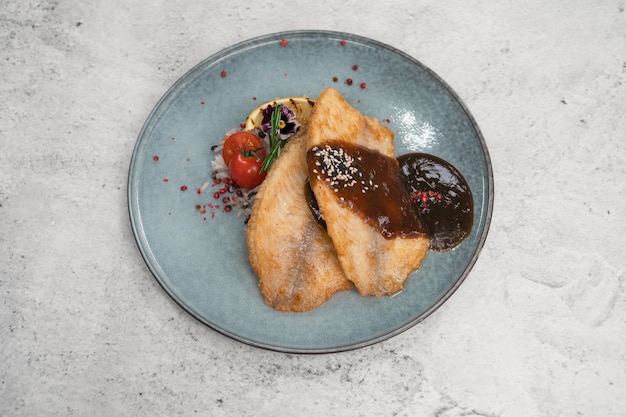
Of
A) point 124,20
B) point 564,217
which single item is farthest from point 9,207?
point 564,217

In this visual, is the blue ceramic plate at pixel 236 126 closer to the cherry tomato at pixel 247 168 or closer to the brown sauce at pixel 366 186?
the cherry tomato at pixel 247 168

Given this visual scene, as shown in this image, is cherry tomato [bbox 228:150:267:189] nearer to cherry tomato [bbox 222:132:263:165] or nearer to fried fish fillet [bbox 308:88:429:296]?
cherry tomato [bbox 222:132:263:165]

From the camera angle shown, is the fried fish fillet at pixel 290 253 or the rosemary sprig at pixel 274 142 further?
the rosemary sprig at pixel 274 142

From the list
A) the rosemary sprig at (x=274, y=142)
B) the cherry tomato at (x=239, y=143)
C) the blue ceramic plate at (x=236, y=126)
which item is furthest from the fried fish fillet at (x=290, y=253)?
the cherry tomato at (x=239, y=143)

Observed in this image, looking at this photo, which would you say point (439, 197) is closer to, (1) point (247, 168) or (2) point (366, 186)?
(2) point (366, 186)

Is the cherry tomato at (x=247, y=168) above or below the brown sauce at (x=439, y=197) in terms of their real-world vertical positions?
below

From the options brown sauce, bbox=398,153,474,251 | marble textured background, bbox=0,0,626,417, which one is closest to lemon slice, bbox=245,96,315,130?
brown sauce, bbox=398,153,474,251
